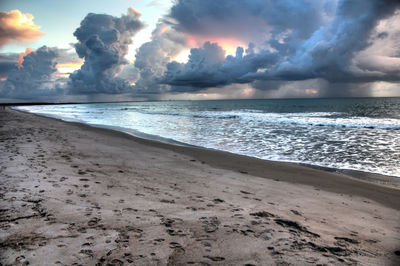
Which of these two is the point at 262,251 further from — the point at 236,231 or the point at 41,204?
the point at 41,204

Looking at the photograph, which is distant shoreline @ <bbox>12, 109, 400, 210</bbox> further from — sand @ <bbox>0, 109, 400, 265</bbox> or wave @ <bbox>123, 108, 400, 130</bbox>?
wave @ <bbox>123, 108, 400, 130</bbox>

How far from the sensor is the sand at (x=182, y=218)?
2609 millimetres

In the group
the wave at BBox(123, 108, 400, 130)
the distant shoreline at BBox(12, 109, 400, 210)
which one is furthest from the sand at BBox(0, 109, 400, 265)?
the wave at BBox(123, 108, 400, 130)

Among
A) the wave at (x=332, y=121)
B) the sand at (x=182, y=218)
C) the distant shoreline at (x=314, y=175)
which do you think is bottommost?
the distant shoreline at (x=314, y=175)

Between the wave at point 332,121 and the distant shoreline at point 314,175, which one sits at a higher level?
the wave at point 332,121

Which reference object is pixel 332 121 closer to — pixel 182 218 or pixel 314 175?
pixel 314 175

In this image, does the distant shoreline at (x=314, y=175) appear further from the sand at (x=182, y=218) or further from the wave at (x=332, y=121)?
the wave at (x=332, y=121)

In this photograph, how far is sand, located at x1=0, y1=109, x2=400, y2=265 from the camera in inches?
103

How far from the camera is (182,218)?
3580 millimetres

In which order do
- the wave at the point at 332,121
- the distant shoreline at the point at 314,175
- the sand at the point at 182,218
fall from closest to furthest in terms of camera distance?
the sand at the point at 182,218
the distant shoreline at the point at 314,175
the wave at the point at 332,121

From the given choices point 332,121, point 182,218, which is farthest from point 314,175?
point 332,121

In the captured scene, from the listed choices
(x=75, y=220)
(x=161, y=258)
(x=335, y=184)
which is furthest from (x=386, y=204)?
(x=75, y=220)

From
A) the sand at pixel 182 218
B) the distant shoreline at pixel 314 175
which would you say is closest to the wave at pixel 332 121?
the distant shoreline at pixel 314 175

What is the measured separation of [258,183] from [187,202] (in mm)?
2736
